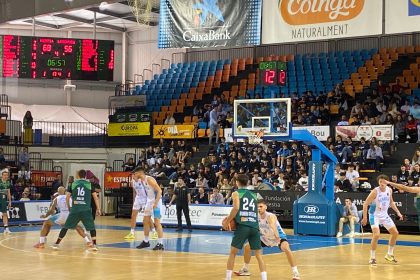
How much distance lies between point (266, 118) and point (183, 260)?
667 centimetres

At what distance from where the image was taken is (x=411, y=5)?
21.8 m

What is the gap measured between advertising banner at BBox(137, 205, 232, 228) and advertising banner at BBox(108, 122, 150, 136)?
9.94 metres

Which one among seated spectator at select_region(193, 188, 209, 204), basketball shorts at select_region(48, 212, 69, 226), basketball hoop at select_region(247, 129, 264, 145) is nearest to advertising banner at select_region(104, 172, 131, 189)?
seated spectator at select_region(193, 188, 209, 204)

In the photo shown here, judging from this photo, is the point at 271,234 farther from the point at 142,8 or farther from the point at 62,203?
the point at 142,8

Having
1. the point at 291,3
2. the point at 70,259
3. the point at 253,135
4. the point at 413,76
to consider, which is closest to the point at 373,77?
the point at 413,76

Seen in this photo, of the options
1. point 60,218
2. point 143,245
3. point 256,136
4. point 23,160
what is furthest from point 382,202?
point 23,160

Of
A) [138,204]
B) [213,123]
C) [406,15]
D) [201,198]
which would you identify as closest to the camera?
[138,204]

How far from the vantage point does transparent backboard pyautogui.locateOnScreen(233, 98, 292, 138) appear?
21328 millimetres

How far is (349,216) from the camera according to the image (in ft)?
76.4

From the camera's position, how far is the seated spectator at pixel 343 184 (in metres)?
25.4

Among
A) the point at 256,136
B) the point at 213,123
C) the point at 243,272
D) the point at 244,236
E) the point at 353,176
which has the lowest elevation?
the point at 243,272

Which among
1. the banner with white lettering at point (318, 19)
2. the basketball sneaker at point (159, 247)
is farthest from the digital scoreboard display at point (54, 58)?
the basketball sneaker at point (159, 247)

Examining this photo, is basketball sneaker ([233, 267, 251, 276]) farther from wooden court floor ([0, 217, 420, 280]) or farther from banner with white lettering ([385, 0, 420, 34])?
banner with white lettering ([385, 0, 420, 34])

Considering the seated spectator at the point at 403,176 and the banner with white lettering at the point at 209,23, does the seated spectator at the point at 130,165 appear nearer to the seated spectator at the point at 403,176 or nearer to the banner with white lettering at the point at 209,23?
the banner with white lettering at the point at 209,23
